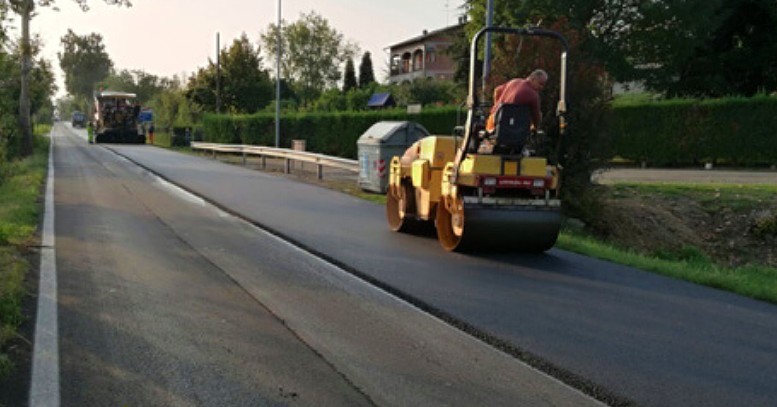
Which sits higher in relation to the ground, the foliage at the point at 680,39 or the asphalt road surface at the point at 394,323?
the foliage at the point at 680,39

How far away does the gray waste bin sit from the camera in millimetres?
18828

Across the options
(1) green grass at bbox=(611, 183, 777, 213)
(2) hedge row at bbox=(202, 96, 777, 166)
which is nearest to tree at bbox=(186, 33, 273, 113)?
(2) hedge row at bbox=(202, 96, 777, 166)

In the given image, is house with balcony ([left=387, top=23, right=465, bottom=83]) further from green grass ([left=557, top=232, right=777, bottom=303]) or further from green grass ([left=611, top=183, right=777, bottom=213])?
green grass ([left=557, top=232, right=777, bottom=303])

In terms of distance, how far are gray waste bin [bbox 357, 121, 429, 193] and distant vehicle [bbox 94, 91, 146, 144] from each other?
3632 centimetres

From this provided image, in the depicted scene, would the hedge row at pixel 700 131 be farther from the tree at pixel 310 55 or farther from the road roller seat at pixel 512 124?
the tree at pixel 310 55

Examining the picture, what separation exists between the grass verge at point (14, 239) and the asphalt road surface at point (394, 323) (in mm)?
432

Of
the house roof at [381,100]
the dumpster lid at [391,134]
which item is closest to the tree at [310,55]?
the house roof at [381,100]

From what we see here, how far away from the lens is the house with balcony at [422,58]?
82.6m

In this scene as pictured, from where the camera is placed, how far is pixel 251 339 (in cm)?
597

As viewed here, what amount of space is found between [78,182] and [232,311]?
14779 millimetres

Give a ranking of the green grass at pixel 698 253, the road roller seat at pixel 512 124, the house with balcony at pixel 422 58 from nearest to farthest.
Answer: the green grass at pixel 698 253
the road roller seat at pixel 512 124
the house with balcony at pixel 422 58

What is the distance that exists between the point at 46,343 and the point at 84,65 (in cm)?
15406

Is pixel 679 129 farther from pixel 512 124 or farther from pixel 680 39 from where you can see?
pixel 512 124

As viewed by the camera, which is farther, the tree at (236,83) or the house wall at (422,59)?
the house wall at (422,59)
